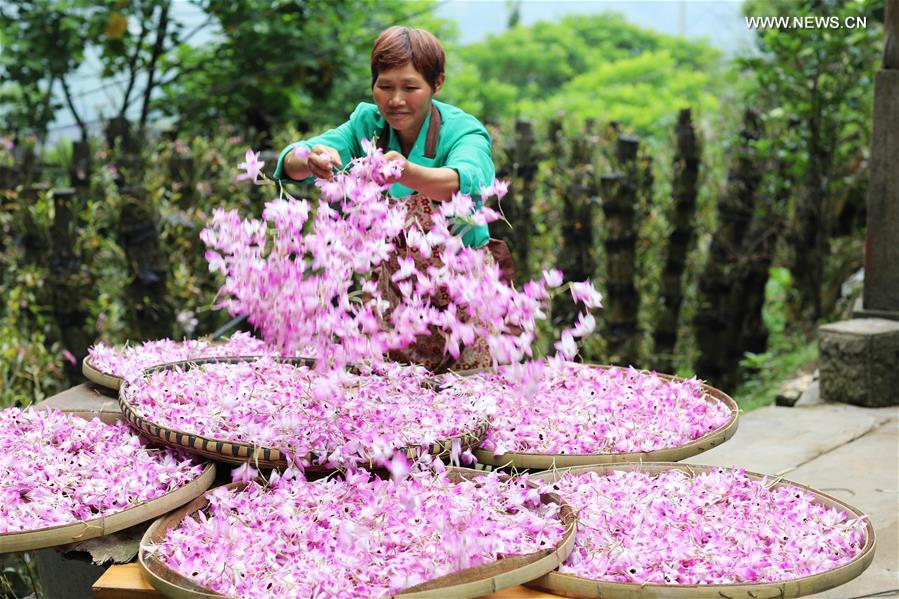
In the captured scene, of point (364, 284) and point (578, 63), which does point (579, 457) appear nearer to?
point (364, 284)

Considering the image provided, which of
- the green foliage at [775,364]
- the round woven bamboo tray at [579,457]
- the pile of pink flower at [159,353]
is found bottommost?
the green foliage at [775,364]

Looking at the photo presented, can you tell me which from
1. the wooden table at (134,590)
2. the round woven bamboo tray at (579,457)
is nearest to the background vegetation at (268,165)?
the round woven bamboo tray at (579,457)

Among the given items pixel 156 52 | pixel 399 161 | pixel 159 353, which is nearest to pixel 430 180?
pixel 399 161

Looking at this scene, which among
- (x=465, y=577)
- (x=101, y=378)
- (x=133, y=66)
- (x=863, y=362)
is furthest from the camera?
(x=133, y=66)

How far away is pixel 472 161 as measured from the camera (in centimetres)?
255

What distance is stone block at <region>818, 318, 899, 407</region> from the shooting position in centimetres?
457

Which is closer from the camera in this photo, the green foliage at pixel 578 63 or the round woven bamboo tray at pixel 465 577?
the round woven bamboo tray at pixel 465 577

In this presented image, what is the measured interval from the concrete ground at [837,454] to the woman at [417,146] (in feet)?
4.43

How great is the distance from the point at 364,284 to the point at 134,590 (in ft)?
2.74

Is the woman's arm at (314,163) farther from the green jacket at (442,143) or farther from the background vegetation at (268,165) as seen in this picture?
the background vegetation at (268,165)

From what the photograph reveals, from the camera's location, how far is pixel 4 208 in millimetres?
6160

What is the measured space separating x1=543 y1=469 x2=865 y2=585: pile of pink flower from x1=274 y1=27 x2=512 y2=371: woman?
82 centimetres

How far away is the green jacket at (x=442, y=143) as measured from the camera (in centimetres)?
258

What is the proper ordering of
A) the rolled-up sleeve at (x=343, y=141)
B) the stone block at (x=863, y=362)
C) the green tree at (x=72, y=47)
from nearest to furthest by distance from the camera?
the rolled-up sleeve at (x=343, y=141) < the stone block at (x=863, y=362) < the green tree at (x=72, y=47)
